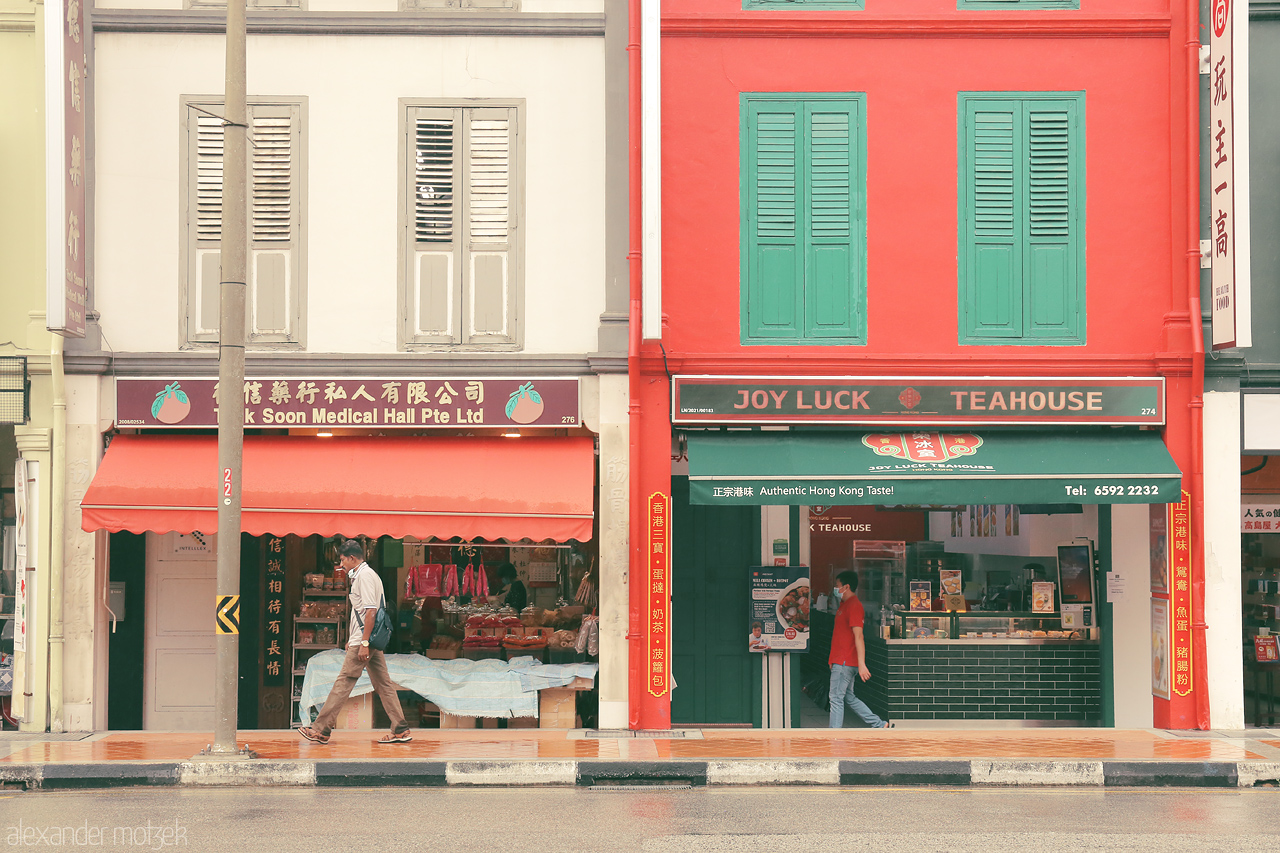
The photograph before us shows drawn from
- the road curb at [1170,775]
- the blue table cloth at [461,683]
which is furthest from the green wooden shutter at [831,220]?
the road curb at [1170,775]

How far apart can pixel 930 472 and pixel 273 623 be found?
6936 millimetres

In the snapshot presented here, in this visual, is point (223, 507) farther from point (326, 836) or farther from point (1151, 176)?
point (1151, 176)

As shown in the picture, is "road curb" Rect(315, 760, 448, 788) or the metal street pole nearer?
"road curb" Rect(315, 760, 448, 788)

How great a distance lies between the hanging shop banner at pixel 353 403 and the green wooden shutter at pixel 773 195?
7.71 ft

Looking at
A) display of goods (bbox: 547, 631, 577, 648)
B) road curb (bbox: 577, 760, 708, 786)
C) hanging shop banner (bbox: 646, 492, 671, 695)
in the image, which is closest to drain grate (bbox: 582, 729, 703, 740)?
hanging shop banner (bbox: 646, 492, 671, 695)

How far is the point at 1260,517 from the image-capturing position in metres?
13.1

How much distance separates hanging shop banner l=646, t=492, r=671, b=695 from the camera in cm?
1129

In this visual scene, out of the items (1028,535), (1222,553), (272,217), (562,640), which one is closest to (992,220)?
→ (1028,535)

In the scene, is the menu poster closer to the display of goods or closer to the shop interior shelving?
the display of goods

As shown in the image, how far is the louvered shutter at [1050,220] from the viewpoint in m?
11.8

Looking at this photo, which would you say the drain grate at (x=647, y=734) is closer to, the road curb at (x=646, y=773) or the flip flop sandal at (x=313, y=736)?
the road curb at (x=646, y=773)

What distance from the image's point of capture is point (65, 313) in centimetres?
1064

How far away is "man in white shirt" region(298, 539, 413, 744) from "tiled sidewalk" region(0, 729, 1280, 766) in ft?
Answer: 0.51

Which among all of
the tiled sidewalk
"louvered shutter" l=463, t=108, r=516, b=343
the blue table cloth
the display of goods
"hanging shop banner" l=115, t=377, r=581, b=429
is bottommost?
the tiled sidewalk
